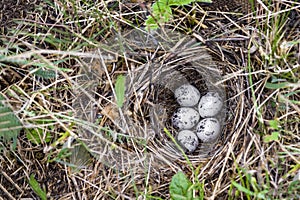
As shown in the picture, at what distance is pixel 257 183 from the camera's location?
2037 mm

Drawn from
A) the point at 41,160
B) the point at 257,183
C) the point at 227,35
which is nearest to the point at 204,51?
the point at 227,35

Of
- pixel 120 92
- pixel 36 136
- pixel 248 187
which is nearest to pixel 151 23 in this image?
pixel 120 92

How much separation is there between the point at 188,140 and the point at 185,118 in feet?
0.33

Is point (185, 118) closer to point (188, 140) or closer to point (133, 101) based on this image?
point (188, 140)

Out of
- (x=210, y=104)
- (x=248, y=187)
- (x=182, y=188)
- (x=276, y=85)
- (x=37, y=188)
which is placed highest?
(x=276, y=85)

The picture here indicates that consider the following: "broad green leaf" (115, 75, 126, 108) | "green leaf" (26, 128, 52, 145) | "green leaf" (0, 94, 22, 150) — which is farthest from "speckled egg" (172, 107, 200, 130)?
"green leaf" (0, 94, 22, 150)

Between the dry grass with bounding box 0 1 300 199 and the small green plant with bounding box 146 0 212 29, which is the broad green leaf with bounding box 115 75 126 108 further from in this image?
the small green plant with bounding box 146 0 212 29

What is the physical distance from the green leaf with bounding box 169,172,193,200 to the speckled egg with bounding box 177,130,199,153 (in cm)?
26

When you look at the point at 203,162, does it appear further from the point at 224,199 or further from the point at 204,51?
the point at 204,51

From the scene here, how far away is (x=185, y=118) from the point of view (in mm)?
2361

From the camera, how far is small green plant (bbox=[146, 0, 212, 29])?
2.18m

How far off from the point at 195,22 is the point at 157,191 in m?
0.74

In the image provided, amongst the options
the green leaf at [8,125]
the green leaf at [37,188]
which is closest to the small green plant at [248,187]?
the green leaf at [37,188]

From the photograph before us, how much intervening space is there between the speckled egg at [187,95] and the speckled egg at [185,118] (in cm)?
3
